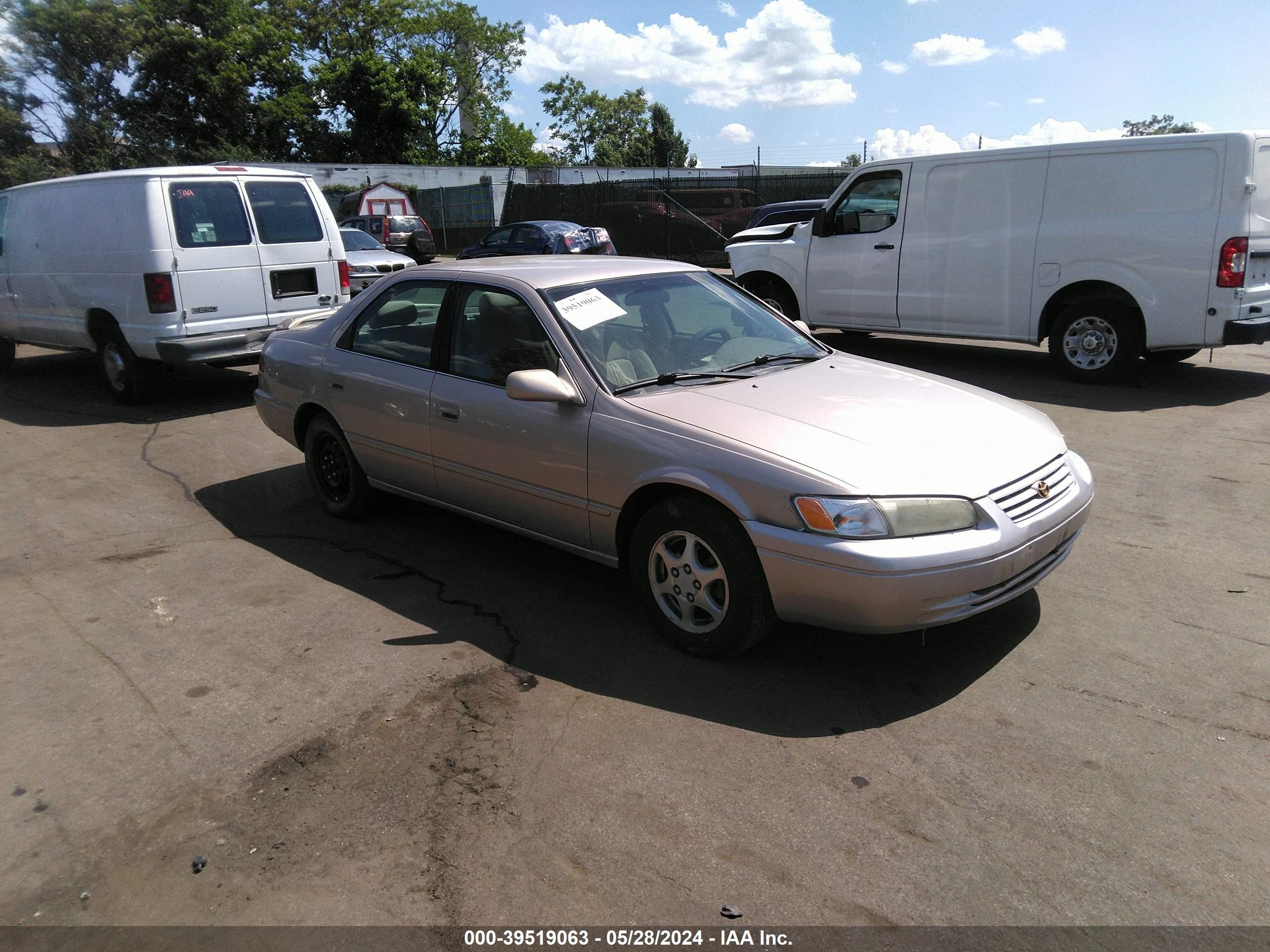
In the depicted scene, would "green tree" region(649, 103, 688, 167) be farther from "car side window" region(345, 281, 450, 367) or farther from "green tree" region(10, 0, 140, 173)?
"car side window" region(345, 281, 450, 367)

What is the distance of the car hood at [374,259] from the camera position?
16.2m

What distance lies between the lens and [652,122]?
290 feet

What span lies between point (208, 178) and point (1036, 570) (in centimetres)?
813

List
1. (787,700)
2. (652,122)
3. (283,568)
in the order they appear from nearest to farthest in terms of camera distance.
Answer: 1. (787,700)
2. (283,568)
3. (652,122)

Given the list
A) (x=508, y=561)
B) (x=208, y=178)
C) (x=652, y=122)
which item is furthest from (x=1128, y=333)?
(x=652, y=122)

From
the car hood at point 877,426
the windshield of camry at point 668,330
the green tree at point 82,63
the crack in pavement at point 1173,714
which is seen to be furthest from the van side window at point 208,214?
the green tree at point 82,63

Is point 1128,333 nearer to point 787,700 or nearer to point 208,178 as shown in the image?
point 787,700

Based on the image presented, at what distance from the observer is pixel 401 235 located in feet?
81.5

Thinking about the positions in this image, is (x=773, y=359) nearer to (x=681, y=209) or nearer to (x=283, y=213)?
(x=283, y=213)

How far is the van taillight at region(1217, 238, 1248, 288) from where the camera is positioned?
7.92 meters

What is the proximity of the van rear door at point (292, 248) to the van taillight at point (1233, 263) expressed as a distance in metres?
8.25

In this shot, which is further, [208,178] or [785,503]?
[208,178]

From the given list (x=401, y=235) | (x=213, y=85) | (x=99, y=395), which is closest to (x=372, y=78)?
(x=213, y=85)

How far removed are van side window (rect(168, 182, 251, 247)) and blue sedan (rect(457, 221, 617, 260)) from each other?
1166 cm
